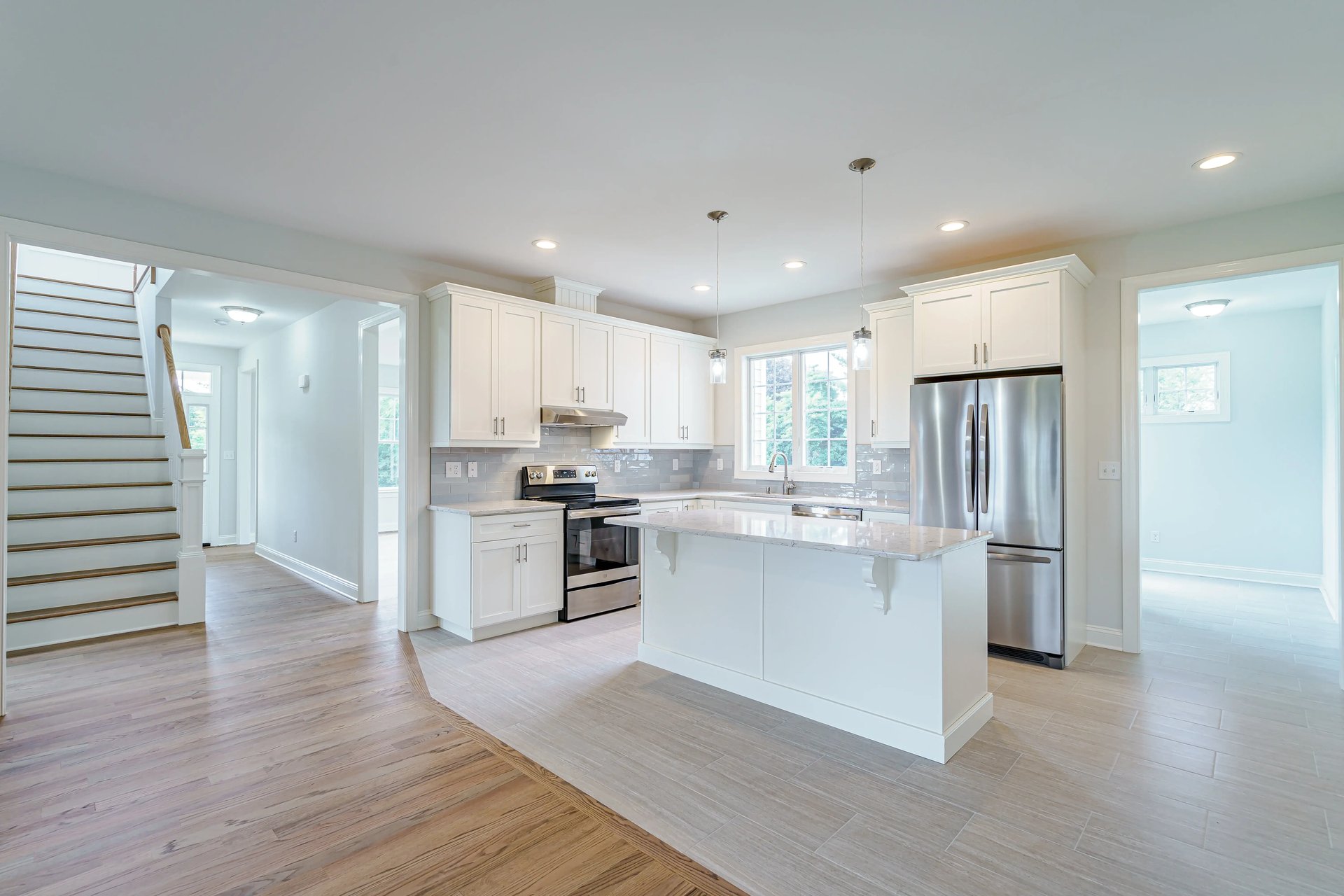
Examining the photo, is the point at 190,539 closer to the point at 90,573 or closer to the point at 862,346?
the point at 90,573

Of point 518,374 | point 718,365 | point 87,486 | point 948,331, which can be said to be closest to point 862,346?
point 718,365

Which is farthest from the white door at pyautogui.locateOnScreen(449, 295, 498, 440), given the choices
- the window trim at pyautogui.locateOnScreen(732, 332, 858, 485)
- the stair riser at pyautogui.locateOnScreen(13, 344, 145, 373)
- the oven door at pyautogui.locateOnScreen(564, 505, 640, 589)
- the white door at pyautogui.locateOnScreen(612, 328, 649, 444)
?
the stair riser at pyautogui.locateOnScreen(13, 344, 145, 373)

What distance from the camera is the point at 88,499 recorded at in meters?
4.83

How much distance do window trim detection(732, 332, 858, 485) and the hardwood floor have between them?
3.45m

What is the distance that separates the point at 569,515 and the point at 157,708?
2476 mm

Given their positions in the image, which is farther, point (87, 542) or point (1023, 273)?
point (87, 542)

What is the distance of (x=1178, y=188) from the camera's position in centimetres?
327

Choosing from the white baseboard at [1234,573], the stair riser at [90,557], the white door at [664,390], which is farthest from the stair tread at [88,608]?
the white baseboard at [1234,573]

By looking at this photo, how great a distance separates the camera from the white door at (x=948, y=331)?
406 cm

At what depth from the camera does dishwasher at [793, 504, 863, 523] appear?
4.63 m

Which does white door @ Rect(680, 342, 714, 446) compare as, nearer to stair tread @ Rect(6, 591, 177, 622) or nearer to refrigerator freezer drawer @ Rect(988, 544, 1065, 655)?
refrigerator freezer drawer @ Rect(988, 544, 1065, 655)

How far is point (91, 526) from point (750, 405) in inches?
211

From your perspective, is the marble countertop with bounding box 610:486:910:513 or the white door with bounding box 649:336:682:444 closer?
the marble countertop with bounding box 610:486:910:513

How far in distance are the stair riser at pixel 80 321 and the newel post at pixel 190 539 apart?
236cm
